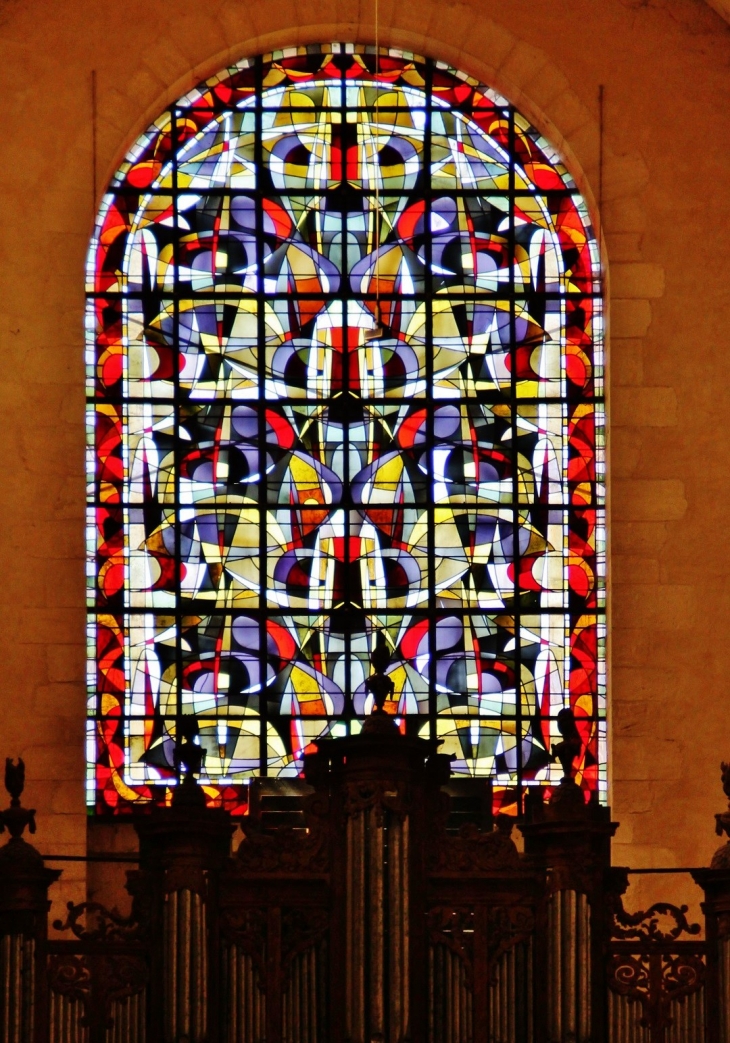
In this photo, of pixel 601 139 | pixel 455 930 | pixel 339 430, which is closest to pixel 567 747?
pixel 455 930

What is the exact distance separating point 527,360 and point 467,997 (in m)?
4.92

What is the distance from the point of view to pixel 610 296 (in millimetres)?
18672

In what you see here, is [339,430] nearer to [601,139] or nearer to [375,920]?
[601,139]

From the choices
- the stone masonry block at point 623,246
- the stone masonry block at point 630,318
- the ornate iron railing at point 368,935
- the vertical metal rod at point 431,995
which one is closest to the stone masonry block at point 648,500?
the stone masonry block at point 630,318

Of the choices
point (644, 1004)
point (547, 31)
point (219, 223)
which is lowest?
point (644, 1004)

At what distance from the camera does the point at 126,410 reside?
61.7 ft

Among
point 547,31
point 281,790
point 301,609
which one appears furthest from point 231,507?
point 547,31

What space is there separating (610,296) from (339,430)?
1968 mm

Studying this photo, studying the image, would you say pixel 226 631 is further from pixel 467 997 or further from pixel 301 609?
pixel 467 997

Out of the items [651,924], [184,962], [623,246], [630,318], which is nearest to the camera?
[184,962]

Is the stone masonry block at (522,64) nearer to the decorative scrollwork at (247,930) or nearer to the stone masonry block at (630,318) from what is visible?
the stone masonry block at (630,318)

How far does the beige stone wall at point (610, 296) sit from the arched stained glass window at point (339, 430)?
36cm

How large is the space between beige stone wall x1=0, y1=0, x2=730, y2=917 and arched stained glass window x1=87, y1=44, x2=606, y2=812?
36 cm

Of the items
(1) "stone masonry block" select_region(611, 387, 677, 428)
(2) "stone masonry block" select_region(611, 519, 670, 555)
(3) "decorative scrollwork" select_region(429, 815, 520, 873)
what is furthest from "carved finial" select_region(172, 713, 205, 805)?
(1) "stone masonry block" select_region(611, 387, 677, 428)
